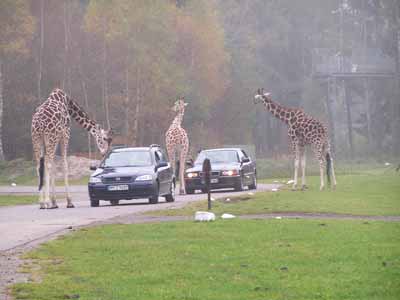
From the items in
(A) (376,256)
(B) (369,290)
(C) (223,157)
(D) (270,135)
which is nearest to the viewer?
(B) (369,290)

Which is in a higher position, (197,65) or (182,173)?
(197,65)

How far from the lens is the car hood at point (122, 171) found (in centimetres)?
3177

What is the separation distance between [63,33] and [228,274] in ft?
200

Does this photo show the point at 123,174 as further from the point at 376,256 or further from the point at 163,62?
the point at 163,62

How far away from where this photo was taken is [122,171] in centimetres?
3209

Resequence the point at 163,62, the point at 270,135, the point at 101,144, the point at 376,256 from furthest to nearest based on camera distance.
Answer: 1. the point at 270,135
2. the point at 163,62
3. the point at 101,144
4. the point at 376,256

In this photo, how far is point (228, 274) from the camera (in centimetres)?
1385

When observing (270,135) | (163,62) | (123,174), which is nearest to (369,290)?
(123,174)

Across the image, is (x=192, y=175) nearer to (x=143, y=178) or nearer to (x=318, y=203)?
(x=143, y=178)

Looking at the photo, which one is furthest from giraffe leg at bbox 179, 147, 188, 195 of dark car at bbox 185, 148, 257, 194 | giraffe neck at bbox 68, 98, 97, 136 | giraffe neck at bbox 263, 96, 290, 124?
giraffe neck at bbox 68, 98, 97, 136

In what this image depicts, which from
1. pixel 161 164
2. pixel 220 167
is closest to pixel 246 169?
pixel 220 167

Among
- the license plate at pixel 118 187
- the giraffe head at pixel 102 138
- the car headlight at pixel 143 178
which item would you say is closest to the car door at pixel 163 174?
the car headlight at pixel 143 178

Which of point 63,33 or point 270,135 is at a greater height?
point 63,33

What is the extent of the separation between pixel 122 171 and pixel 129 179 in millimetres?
568
